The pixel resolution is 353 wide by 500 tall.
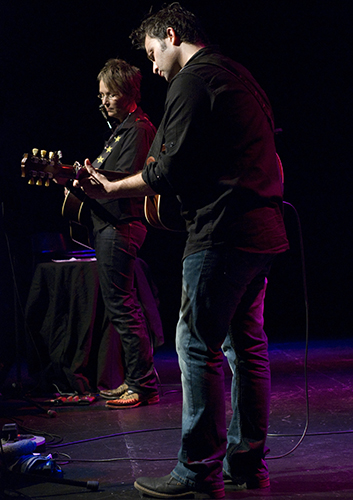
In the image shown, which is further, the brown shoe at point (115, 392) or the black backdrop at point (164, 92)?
the black backdrop at point (164, 92)

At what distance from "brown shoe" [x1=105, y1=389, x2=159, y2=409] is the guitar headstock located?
51.1 inches

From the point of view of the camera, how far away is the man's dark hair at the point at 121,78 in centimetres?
336

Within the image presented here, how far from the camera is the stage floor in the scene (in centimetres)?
186

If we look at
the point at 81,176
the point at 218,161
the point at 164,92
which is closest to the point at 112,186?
the point at 81,176

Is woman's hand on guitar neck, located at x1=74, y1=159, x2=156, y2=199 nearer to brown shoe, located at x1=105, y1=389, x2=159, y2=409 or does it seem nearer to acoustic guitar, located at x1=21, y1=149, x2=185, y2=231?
acoustic guitar, located at x1=21, y1=149, x2=185, y2=231

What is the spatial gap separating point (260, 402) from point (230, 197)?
718 mm

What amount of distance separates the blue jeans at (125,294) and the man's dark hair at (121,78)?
827 mm

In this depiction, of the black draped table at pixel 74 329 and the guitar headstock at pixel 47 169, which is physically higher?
the guitar headstock at pixel 47 169

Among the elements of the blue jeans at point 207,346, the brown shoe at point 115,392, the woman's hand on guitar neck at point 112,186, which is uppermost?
the woman's hand on guitar neck at point 112,186

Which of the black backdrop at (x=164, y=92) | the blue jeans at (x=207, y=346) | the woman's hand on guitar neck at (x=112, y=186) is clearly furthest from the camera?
the black backdrop at (x=164, y=92)

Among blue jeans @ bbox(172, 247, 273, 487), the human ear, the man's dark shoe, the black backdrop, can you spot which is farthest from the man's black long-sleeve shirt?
the black backdrop

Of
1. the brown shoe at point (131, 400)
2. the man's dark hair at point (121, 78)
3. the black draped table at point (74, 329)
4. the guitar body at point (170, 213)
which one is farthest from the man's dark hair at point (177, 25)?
the brown shoe at point (131, 400)

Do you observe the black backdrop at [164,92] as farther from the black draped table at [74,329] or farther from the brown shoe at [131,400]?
the brown shoe at [131,400]

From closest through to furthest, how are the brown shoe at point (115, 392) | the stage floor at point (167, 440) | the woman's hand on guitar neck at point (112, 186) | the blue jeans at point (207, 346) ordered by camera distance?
the blue jeans at point (207, 346) < the stage floor at point (167, 440) < the woman's hand on guitar neck at point (112, 186) < the brown shoe at point (115, 392)
